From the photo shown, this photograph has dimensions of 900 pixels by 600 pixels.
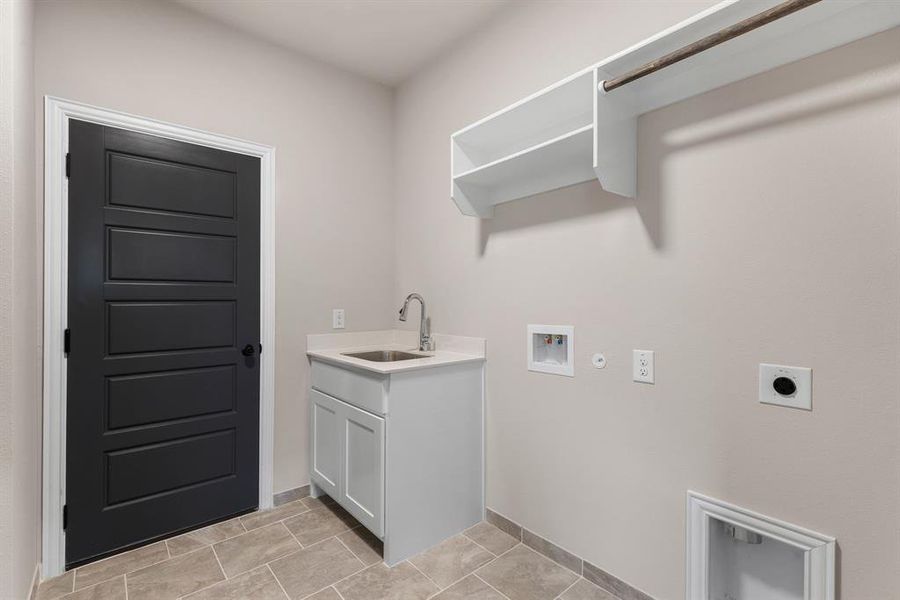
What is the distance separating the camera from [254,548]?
1985 mm

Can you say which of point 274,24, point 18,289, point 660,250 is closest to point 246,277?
point 18,289

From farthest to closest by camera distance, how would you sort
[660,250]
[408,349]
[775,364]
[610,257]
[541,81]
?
1. [408,349]
2. [541,81]
3. [610,257]
4. [660,250]
5. [775,364]

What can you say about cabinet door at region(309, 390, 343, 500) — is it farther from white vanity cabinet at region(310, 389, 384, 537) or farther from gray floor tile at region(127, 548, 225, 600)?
gray floor tile at region(127, 548, 225, 600)

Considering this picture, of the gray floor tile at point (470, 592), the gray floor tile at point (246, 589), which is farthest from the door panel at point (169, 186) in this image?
the gray floor tile at point (470, 592)

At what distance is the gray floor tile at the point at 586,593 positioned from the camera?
163cm

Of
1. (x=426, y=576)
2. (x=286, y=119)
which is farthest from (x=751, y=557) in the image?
(x=286, y=119)

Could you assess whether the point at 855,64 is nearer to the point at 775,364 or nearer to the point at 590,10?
the point at 775,364

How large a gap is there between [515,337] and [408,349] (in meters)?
0.90

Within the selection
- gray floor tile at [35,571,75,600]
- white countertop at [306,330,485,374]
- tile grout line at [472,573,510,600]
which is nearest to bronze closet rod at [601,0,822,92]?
white countertop at [306,330,485,374]

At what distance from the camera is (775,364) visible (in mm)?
1258

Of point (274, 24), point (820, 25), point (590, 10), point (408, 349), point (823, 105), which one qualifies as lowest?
point (408, 349)

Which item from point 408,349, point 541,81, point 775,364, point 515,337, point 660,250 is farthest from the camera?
point 408,349

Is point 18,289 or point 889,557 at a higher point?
point 18,289

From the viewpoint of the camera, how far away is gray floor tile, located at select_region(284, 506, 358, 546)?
82.3 inches
